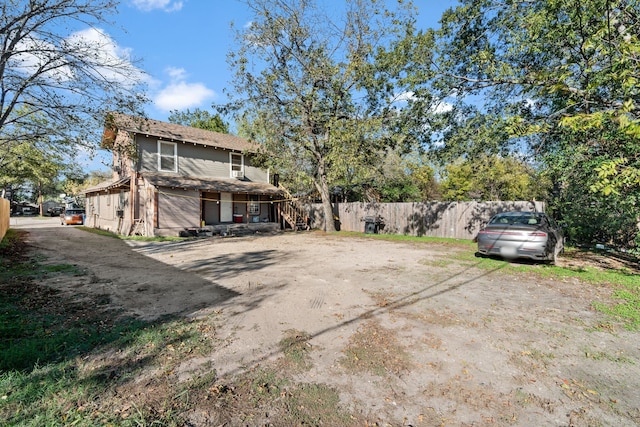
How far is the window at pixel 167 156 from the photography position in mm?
15711

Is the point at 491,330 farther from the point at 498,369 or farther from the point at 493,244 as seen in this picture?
the point at 493,244

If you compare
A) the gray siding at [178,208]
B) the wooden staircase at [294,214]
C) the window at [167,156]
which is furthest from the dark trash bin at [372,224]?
the window at [167,156]

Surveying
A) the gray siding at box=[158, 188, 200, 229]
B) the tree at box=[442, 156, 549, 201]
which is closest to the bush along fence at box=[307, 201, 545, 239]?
the tree at box=[442, 156, 549, 201]

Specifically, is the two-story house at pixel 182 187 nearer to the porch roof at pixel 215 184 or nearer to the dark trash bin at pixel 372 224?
the porch roof at pixel 215 184

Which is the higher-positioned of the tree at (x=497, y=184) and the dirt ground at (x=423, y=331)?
the tree at (x=497, y=184)

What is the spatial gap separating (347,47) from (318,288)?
14.8m

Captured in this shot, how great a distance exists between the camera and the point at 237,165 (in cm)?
1922

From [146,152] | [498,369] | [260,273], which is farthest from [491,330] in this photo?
[146,152]

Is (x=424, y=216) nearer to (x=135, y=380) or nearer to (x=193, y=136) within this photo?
(x=193, y=136)

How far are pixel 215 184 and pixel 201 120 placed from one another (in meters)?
23.0

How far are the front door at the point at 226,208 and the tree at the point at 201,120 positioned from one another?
19.6m

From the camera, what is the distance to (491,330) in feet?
12.6

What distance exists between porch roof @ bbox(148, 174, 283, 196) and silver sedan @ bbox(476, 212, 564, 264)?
42.4ft

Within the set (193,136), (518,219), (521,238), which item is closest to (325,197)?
(193,136)
